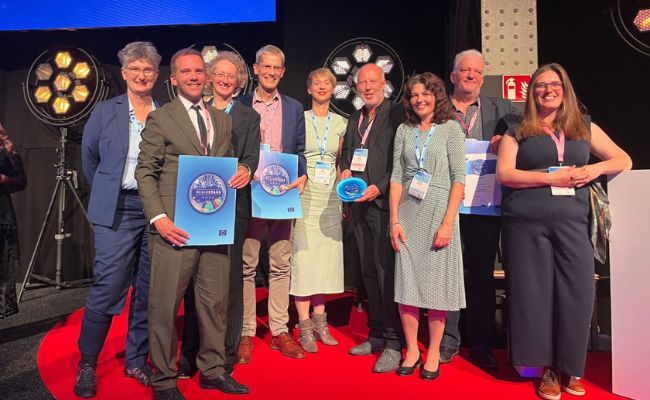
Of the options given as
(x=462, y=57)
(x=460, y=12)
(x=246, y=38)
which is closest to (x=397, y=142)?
(x=462, y=57)

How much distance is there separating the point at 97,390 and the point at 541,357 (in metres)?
2.24

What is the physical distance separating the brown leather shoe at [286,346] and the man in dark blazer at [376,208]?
0.35 meters

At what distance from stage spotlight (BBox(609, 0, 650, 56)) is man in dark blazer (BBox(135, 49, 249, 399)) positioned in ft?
13.1

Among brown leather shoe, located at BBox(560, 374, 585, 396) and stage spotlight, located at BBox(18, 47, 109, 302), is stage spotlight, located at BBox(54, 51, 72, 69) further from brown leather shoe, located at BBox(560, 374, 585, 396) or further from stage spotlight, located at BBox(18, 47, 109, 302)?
brown leather shoe, located at BBox(560, 374, 585, 396)

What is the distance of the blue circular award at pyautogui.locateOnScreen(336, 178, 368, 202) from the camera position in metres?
2.59

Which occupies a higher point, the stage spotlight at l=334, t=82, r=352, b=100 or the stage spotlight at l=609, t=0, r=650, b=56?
the stage spotlight at l=609, t=0, r=650, b=56

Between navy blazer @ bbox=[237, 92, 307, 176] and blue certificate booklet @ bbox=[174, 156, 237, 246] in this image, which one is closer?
blue certificate booklet @ bbox=[174, 156, 237, 246]

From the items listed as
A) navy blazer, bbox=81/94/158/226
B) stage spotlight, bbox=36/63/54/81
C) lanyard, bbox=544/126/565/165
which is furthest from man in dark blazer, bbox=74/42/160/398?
stage spotlight, bbox=36/63/54/81

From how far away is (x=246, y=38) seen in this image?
5.46 meters

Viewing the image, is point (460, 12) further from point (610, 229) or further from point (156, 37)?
point (156, 37)

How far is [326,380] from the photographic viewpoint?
2.40m

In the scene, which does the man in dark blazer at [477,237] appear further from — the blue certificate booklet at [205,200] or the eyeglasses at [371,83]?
the blue certificate booklet at [205,200]

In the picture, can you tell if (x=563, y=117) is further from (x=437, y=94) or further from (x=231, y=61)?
(x=231, y=61)

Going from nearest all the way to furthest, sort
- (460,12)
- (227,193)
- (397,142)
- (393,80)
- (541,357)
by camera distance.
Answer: (227,193)
(541,357)
(397,142)
(460,12)
(393,80)
